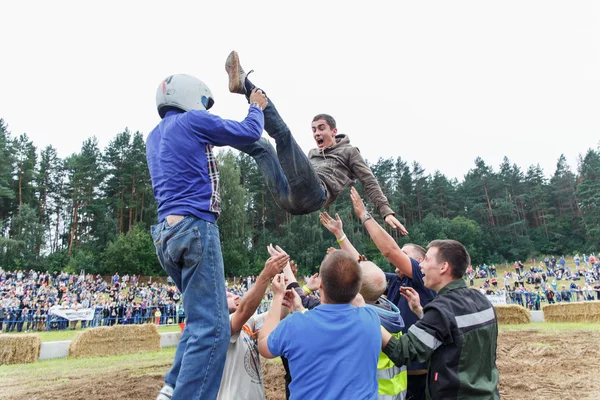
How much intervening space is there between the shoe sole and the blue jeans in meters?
Result: 1.50

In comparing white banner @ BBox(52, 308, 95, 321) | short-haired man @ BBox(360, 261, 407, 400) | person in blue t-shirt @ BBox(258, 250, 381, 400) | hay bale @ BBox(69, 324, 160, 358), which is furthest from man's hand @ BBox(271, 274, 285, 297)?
white banner @ BBox(52, 308, 95, 321)

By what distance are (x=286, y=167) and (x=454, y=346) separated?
7.52ft

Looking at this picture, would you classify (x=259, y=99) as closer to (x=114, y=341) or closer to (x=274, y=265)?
(x=274, y=265)

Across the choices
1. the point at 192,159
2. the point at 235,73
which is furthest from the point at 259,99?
→ the point at 192,159

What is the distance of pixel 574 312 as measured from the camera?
18.5 meters

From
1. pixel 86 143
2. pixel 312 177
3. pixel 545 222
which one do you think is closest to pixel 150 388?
pixel 312 177

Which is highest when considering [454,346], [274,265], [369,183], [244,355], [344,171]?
[344,171]

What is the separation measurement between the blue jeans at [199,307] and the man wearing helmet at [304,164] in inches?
51.0

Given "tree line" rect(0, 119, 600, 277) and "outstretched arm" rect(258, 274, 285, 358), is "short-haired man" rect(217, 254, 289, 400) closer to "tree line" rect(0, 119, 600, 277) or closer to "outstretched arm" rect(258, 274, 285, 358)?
"outstretched arm" rect(258, 274, 285, 358)

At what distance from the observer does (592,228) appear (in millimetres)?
63062

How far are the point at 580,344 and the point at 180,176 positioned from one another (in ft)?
40.8

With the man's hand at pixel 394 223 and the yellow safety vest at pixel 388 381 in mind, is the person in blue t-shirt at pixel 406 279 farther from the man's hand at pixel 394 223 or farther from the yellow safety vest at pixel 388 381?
the yellow safety vest at pixel 388 381

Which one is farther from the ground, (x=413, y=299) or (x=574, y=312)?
(x=413, y=299)

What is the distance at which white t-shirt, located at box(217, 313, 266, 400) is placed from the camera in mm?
3123
